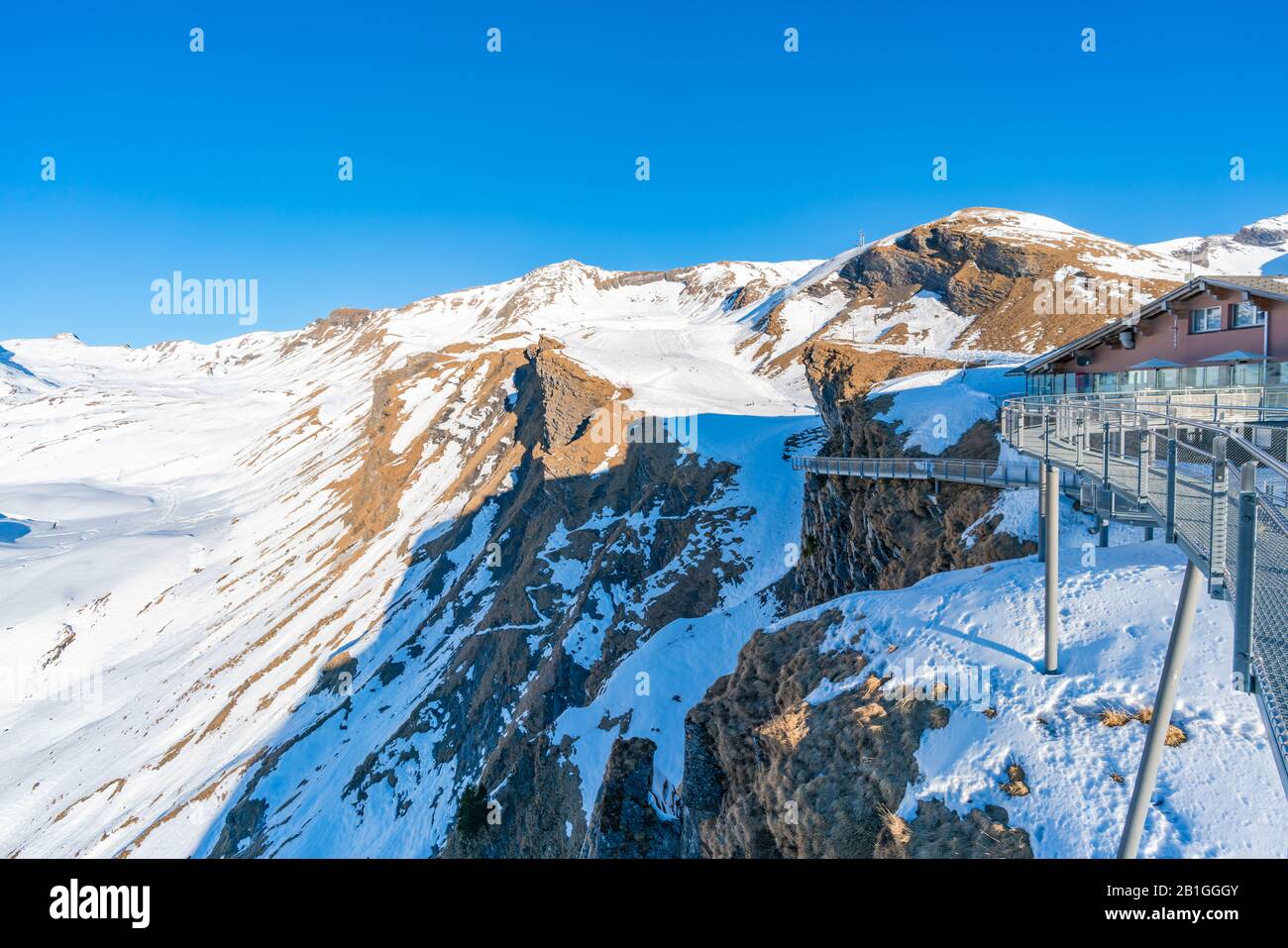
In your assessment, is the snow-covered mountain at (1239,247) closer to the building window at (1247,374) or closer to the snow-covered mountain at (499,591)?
the snow-covered mountain at (499,591)

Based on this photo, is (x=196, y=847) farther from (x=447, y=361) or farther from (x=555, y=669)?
(x=447, y=361)

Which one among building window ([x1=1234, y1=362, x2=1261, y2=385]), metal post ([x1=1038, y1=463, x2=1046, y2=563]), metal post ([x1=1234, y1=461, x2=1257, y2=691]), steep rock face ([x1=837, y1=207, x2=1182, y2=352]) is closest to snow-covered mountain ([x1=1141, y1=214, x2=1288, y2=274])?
steep rock face ([x1=837, y1=207, x2=1182, y2=352])

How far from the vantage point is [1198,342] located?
23.2 m

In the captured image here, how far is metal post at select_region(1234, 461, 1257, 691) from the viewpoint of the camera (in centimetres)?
448

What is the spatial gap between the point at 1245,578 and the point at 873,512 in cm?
2102

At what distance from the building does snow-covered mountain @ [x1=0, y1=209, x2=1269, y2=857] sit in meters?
5.69

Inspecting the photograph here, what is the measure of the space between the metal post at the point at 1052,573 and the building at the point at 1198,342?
13704mm

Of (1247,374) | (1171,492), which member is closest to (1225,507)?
(1171,492)

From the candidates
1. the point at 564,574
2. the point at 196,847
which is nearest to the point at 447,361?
the point at 564,574

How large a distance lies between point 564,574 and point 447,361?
81.6 metres

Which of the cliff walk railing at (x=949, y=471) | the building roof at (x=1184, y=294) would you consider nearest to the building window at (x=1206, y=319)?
the building roof at (x=1184, y=294)

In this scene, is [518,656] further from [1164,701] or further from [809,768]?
[1164,701]

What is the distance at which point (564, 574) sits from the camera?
48.1m

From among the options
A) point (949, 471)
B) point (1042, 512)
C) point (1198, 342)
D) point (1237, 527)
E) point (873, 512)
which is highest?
point (1198, 342)
